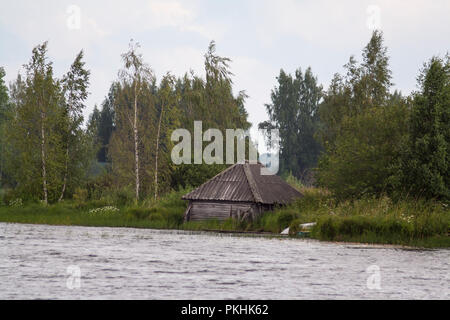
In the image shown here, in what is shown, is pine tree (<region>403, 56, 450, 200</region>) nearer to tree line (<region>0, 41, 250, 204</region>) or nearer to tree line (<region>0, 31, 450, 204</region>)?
tree line (<region>0, 31, 450, 204</region>)

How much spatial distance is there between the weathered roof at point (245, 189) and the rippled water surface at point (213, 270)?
12607 mm

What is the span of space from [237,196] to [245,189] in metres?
0.83

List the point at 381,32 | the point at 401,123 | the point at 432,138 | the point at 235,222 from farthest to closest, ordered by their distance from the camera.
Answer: the point at 381,32
the point at 235,222
the point at 401,123
the point at 432,138

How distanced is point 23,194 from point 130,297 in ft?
123

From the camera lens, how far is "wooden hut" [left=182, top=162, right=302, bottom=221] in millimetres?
43156

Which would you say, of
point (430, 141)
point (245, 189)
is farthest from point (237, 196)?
point (430, 141)

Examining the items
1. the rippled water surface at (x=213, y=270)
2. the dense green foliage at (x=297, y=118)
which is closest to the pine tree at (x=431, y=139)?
the rippled water surface at (x=213, y=270)

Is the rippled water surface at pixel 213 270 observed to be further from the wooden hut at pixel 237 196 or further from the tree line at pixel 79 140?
the tree line at pixel 79 140

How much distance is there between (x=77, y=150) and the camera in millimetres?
53844

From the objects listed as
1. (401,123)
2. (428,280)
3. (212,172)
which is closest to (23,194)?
(212,172)

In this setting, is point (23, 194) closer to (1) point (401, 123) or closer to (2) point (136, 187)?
(2) point (136, 187)

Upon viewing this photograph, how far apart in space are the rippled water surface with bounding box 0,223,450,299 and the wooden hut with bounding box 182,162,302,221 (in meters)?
12.2

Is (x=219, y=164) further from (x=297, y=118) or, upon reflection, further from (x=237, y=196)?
(x=297, y=118)

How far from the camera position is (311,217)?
3541 cm
